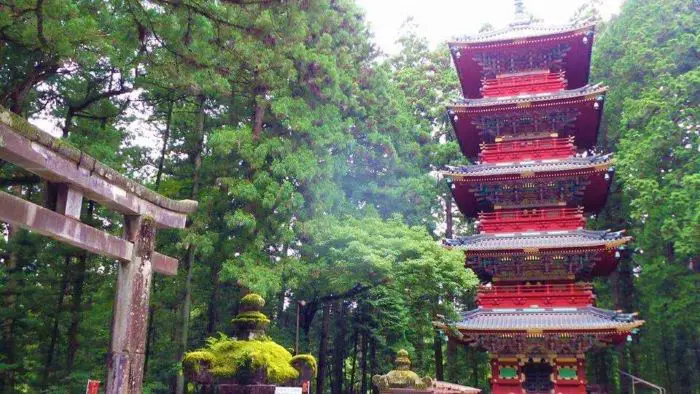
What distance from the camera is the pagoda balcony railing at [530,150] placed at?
17.3 m

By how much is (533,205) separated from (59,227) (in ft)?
46.4

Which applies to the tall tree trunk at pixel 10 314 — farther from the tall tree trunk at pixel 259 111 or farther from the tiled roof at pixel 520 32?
the tiled roof at pixel 520 32

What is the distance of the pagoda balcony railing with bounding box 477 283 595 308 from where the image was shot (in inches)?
601

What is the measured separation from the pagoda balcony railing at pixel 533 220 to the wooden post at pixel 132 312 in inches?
473

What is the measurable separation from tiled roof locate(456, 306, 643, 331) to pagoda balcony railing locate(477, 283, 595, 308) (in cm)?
19

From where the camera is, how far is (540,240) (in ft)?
51.9

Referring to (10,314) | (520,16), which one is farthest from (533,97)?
(10,314)

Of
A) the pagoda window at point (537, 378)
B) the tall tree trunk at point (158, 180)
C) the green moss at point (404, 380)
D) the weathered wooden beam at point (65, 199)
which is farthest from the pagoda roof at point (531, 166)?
the weathered wooden beam at point (65, 199)

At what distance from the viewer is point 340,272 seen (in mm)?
15953

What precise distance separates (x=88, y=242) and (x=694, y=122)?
707 inches

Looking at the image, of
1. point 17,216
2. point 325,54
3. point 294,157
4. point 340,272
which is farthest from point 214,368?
point 325,54

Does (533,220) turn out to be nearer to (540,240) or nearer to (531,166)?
(540,240)

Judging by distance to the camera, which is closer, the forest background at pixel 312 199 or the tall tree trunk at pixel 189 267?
the forest background at pixel 312 199

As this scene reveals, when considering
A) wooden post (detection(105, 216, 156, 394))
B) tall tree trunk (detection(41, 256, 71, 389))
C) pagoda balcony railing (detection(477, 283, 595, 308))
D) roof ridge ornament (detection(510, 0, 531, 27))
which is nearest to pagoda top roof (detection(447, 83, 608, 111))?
roof ridge ornament (detection(510, 0, 531, 27))
